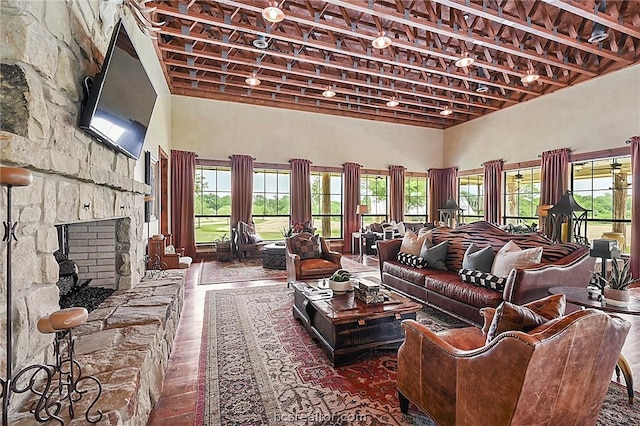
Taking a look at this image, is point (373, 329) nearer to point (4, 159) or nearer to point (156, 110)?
point (4, 159)

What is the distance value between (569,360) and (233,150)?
7582 mm

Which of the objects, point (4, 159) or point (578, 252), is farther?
point (578, 252)

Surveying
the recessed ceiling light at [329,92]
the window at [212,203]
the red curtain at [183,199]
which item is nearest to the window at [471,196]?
the recessed ceiling light at [329,92]

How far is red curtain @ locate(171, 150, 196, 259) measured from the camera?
7289mm

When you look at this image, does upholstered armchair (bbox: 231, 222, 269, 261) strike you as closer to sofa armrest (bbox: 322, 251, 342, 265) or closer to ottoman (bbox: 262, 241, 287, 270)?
ottoman (bbox: 262, 241, 287, 270)

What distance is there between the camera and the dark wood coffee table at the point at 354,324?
2594 mm

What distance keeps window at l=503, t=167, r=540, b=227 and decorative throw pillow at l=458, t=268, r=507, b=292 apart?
16.6ft

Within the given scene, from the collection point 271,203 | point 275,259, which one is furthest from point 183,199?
point 275,259

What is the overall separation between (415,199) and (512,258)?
6860 millimetres

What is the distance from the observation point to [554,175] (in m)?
6.83

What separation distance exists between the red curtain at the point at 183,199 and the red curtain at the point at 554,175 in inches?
305

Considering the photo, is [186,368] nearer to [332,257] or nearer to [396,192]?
[332,257]

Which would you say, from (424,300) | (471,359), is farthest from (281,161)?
(471,359)

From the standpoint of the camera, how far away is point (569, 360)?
133 centimetres
